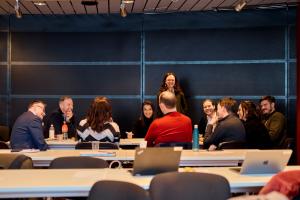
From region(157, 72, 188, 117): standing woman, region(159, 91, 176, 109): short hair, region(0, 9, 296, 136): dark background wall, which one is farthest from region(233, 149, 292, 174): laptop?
region(0, 9, 296, 136): dark background wall

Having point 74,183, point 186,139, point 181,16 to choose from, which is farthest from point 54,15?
point 74,183

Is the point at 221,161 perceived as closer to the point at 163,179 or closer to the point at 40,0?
the point at 163,179

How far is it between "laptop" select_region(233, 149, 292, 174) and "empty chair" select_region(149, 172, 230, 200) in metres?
0.54

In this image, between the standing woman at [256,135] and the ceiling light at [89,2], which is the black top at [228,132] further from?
the ceiling light at [89,2]

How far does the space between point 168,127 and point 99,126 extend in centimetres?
85

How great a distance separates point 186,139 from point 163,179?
7.90 feet

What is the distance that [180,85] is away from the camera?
366 inches

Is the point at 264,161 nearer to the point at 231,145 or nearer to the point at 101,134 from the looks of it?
the point at 231,145

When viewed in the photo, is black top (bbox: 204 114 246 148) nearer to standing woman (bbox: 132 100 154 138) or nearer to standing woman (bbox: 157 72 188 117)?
standing woman (bbox: 132 100 154 138)

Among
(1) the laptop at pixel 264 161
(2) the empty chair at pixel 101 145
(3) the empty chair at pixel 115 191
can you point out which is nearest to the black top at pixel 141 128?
(2) the empty chair at pixel 101 145

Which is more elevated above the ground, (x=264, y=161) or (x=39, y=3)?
(x=39, y=3)

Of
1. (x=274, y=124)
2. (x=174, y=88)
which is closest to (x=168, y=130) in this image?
(x=274, y=124)

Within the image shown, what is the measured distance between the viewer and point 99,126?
17.9 ft

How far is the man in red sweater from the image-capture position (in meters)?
5.12
